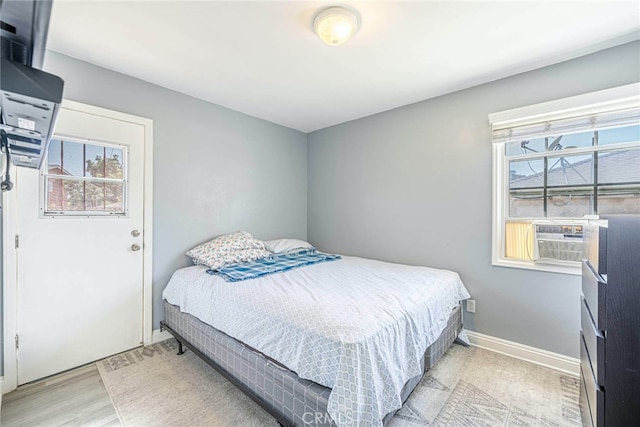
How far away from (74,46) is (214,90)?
1.00m

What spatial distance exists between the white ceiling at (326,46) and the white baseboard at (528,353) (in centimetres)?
229

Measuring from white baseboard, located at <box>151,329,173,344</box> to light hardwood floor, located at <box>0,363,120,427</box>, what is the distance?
47 cm

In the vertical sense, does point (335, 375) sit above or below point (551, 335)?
above

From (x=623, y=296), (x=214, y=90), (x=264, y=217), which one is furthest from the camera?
(x=264, y=217)

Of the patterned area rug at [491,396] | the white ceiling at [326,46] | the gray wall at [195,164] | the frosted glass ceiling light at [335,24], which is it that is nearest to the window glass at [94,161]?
the gray wall at [195,164]

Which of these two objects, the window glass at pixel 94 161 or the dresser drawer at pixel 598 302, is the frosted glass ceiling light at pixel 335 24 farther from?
the window glass at pixel 94 161

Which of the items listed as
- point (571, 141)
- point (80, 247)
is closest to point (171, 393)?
point (80, 247)

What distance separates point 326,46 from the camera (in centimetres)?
191

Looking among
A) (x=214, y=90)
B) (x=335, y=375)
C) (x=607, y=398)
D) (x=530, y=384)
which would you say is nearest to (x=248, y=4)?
(x=214, y=90)

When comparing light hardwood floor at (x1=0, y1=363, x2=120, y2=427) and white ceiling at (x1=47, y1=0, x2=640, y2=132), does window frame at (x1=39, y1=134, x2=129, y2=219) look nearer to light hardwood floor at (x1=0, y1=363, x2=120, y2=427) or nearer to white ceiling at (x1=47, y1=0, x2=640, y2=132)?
white ceiling at (x1=47, y1=0, x2=640, y2=132)

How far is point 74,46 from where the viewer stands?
1.91 meters

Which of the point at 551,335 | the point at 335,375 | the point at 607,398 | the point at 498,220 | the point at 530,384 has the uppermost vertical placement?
the point at 498,220

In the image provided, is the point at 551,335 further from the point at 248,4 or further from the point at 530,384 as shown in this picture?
the point at 248,4

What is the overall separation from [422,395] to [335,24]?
242 cm
